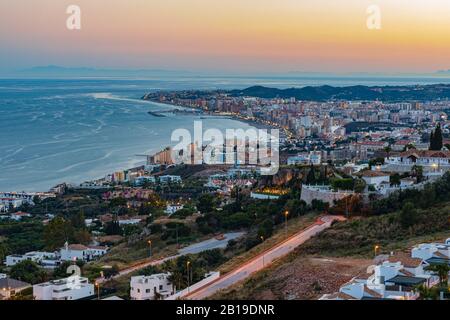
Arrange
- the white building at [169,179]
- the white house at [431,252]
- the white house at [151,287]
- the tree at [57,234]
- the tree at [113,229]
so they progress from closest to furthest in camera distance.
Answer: the white house at [431,252] < the white house at [151,287] < the tree at [57,234] < the tree at [113,229] < the white building at [169,179]

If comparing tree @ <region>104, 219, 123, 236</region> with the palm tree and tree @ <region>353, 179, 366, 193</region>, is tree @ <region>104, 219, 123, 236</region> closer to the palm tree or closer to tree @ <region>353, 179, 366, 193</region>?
tree @ <region>353, 179, 366, 193</region>

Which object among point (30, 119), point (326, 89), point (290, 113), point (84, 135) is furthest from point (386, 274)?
point (326, 89)

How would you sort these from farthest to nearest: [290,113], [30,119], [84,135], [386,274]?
[290,113], [30,119], [84,135], [386,274]

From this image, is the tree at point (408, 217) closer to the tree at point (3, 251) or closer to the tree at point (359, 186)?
the tree at point (359, 186)

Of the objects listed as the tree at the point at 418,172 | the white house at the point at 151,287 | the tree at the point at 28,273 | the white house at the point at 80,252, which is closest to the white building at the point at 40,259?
the white house at the point at 80,252
